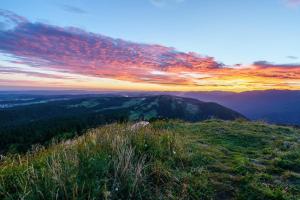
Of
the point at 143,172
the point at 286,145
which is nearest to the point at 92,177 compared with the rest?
the point at 143,172

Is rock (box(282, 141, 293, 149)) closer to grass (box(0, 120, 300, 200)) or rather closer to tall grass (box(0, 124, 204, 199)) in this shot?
grass (box(0, 120, 300, 200))

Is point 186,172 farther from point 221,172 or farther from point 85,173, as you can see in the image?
point 85,173

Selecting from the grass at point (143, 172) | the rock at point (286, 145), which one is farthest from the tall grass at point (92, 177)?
the rock at point (286, 145)

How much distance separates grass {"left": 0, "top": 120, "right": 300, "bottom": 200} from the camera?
5.39 m

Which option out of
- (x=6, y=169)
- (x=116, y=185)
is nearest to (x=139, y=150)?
(x=116, y=185)

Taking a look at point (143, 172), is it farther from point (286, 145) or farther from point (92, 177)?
point (286, 145)

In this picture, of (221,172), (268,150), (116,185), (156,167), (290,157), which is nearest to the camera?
(116,185)

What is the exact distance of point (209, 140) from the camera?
44.1 feet

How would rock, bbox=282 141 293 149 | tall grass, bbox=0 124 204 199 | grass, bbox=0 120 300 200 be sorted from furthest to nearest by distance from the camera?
1. rock, bbox=282 141 293 149
2. grass, bbox=0 120 300 200
3. tall grass, bbox=0 124 204 199

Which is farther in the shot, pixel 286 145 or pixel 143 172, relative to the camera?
pixel 286 145

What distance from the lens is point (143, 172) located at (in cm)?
664

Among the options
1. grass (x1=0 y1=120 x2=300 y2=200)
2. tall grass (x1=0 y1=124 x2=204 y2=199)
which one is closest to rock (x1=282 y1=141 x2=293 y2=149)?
grass (x1=0 y1=120 x2=300 y2=200)

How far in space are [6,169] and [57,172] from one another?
1.53 metres

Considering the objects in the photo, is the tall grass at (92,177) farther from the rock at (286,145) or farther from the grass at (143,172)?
the rock at (286,145)
